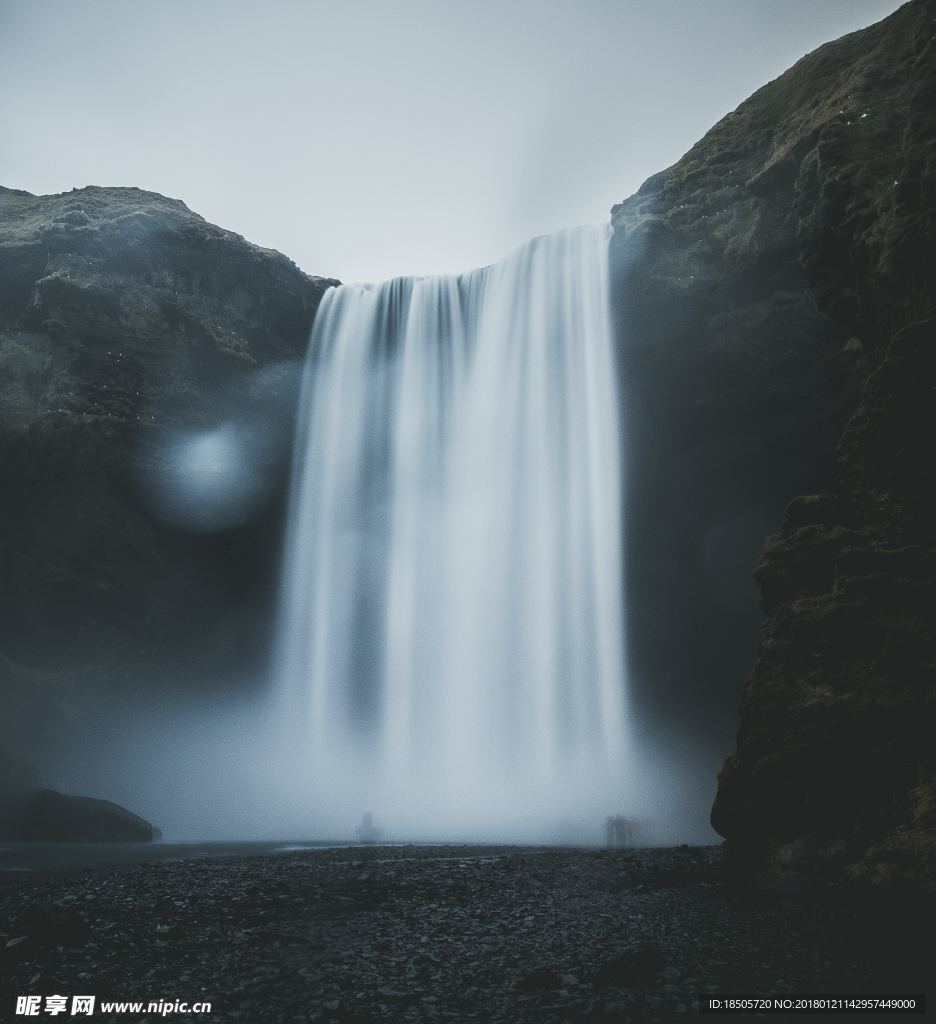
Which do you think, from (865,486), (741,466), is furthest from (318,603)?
(865,486)

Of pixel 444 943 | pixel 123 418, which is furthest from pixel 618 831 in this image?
pixel 123 418

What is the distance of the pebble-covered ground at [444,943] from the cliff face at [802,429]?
174 centimetres

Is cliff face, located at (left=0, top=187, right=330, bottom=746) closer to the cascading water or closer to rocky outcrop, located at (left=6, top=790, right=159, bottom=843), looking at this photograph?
the cascading water

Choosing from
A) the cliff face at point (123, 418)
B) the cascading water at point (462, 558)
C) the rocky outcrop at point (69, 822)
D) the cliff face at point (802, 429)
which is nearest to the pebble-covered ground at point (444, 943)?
the cliff face at point (802, 429)

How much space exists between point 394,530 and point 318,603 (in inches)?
191

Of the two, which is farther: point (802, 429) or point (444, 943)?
point (802, 429)

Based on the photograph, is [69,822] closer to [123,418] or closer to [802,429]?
[123,418]

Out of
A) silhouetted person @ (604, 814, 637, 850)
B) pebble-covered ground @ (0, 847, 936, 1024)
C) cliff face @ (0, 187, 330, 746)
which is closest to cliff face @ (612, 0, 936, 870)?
pebble-covered ground @ (0, 847, 936, 1024)

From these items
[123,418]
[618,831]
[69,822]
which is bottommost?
[618,831]

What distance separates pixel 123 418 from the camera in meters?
25.4

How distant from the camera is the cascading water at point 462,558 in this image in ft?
81.7

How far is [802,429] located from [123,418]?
24547 millimetres

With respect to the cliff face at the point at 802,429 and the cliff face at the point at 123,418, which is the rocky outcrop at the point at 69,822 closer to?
the cliff face at the point at 123,418

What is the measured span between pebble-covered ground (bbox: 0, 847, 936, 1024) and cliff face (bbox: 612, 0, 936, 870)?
5.71 feet
